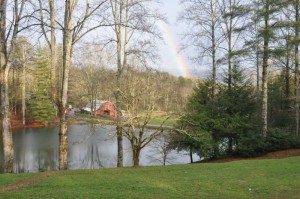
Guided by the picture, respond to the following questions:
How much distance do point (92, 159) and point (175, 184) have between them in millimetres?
11741

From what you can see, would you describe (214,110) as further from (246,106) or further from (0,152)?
(0,152)

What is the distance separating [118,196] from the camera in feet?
18.4

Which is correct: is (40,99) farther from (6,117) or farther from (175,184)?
(175,184)

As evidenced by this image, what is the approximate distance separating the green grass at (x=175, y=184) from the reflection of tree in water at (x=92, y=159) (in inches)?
309

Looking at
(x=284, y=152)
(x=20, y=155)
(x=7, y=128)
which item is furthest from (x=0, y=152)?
(x=284, y=152)

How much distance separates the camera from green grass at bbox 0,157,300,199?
580 centimetres

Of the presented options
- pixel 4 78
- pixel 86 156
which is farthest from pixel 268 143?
pixel 4 78

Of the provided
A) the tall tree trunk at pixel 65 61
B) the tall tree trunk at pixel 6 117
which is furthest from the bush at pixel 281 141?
the tall tree trunk at pixel 6 117

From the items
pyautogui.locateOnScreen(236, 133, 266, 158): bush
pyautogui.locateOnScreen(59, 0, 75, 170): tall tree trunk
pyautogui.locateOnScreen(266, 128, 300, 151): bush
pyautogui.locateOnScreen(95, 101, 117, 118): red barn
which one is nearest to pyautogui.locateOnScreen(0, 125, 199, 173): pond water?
pyautogui.locateOnScreen(95, 101, 117, 118): red barn

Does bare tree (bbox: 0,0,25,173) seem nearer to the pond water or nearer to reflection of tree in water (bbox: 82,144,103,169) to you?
the pond water

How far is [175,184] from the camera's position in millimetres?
6645

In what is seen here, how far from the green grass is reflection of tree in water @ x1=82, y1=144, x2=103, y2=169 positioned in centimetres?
784

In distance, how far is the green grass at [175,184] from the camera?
5.80m

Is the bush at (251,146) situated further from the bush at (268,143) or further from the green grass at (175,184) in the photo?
the green grass at (175,184)
